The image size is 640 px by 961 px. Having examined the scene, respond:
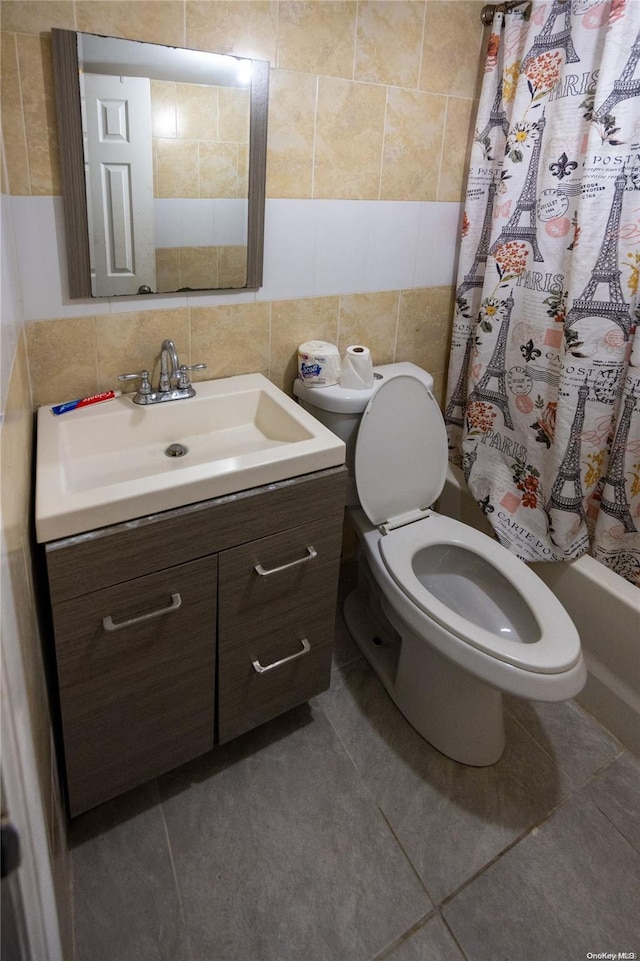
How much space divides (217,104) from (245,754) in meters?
1.57

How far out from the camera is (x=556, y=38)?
4.80ft

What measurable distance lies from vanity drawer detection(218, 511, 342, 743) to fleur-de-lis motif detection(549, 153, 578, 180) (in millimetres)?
1034

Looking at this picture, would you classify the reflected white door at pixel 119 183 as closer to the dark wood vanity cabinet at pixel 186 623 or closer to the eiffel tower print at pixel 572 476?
the dark wood vanity cabinet at pixel 186 623

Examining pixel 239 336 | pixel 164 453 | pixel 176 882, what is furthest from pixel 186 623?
pixel 239 336

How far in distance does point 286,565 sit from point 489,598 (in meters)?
0.61

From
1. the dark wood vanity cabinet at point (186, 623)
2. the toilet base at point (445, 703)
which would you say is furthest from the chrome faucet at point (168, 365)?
the toilet base at point (445, 703)

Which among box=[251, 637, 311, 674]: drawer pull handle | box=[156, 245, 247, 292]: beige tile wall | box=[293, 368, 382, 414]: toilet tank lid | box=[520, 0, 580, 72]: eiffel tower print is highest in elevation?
box=[520, 0, 580, 72]: eiffel tower print

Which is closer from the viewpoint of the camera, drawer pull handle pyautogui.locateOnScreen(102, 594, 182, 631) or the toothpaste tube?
drawer pull handle pyautogui.locateOnScreen(102, 594, 182, 631)

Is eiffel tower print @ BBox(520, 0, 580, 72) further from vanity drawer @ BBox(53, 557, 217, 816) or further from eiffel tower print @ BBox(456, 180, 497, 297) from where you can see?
vanity drawer @ BBox(53, 557, 217, 816)

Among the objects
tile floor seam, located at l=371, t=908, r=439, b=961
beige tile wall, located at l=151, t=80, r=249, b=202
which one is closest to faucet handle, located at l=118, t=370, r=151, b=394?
beige tile wall, located at l=151, t=80, r=249, b=202

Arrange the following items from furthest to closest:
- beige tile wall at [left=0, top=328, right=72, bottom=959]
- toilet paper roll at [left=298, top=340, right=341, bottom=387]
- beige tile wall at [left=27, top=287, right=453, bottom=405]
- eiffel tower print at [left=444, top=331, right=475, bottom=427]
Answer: eiffel tower print at [left=444, top=331, right=475, bottom=427], toilet paper roll at [left=298, top=340, right=341, bottom=387], beige tile wall at [left=27, top=287, right=453, bottom=405], beige tile wall at [left=0, top=328, right=72, bottom=959]

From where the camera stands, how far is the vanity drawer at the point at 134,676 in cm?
112

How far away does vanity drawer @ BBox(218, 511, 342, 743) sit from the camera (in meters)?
1.28

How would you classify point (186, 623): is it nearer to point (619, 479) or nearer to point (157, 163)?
point (157, 163)
